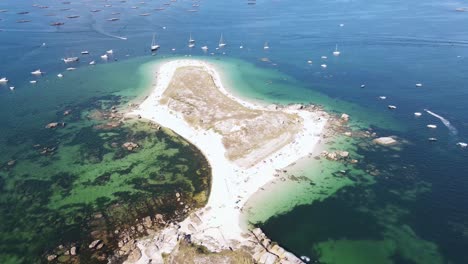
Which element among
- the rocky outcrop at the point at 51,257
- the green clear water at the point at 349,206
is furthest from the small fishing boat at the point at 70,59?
the green clear water at the point at 349,206

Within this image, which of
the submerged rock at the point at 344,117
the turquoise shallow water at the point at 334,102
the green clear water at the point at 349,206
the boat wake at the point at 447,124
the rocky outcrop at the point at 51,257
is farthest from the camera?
the submerged rock at the point at 344,117

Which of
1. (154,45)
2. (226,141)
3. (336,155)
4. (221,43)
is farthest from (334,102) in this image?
(154,45)

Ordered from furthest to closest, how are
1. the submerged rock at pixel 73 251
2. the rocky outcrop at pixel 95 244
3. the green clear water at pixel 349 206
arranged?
the rocky outcrop at pixel 95 244 < the green clear water at pixel 349 206 < the submerged rock at pixel 73 251

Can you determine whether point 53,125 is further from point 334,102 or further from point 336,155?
point 334,102

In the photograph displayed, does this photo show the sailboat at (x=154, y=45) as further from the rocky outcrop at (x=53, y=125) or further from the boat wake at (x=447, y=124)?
the boat wake at (x=447, y=124)

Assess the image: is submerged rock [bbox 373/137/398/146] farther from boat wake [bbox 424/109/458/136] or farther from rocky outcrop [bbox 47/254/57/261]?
rocky outcrop [bbox 47/254/57/261]

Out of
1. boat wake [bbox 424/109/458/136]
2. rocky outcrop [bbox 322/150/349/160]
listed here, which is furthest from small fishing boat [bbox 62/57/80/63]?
boat wake [bbox 424/109/458/136]
